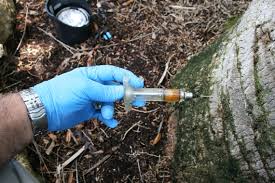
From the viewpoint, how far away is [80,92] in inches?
71.1

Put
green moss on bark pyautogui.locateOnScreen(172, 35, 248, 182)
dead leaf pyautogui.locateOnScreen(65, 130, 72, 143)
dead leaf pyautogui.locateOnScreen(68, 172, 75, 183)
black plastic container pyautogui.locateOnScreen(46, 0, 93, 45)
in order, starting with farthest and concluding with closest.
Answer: black plastic container pyautogui.locateOnScreen(46, 0, 93, 45) < dead leaf pyautogui.locateOnScreen(65, 130, 72, 143) < dead leaf pyautogui.locateOnScreen(68, 172, 75, 183) < green moss on bark pyautogui.locateOnScreen(172, 35, 248, 182)

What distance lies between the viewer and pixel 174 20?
2953 mm

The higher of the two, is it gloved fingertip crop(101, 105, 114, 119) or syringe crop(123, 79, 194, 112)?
syringe crop(123, 79, 194, 112)

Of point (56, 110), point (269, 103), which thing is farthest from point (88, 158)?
point (269, 103)

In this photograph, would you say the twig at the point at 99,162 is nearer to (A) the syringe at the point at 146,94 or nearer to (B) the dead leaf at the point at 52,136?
(B) the dead leaf at the point at 52,136

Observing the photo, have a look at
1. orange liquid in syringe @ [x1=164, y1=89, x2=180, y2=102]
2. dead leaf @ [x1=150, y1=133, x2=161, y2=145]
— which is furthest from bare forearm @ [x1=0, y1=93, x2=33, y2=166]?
dead leaf @ [x1=150, y1=133, x2=161, y2=145]

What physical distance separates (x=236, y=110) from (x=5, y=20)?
1.93 meters

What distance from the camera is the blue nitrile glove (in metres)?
1.78

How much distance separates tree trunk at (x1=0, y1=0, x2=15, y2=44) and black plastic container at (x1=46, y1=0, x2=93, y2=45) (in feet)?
1.01

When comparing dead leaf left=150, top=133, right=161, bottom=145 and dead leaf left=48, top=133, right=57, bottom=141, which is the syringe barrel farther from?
dead leaf left=48, top=133, right=57, bottom=141

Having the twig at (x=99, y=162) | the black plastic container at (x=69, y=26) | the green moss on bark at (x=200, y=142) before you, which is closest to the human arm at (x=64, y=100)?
the green moss on bark at (x=200, y=142)

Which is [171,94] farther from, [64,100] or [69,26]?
[69,26]

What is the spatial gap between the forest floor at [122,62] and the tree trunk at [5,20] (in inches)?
2.9

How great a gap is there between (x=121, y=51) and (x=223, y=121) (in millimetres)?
1252
